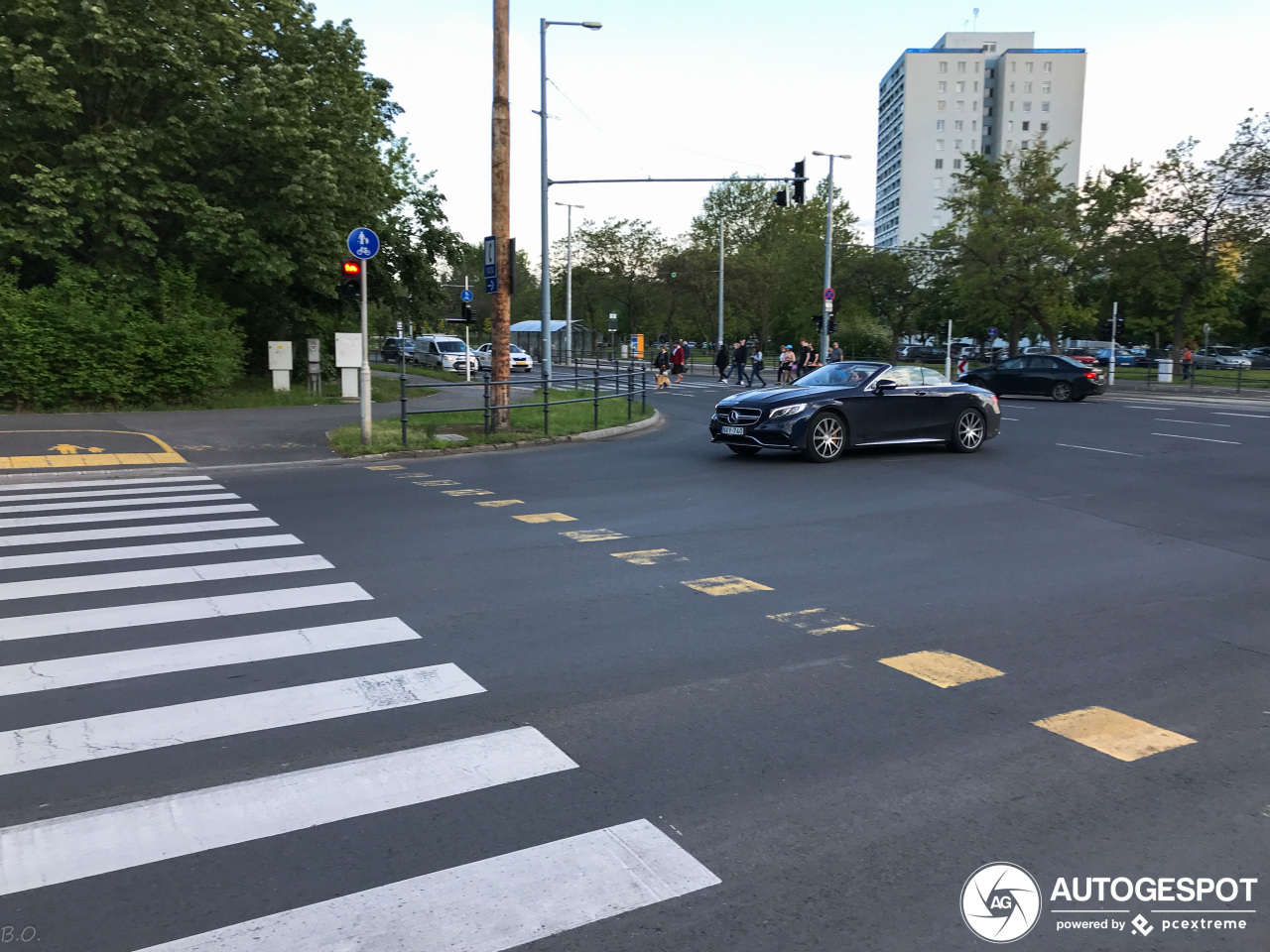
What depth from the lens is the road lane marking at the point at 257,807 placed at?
11.3 feet

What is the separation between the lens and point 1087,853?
3.58m

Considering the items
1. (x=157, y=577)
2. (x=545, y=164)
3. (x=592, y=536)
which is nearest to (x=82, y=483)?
(x=157, y=577)

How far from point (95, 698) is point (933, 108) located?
141964 millimetres

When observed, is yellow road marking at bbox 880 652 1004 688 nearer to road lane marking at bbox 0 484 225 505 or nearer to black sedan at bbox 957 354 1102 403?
road lane marking at bbox 0 484 225 505

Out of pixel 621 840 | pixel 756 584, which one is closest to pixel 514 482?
pixel 756 584

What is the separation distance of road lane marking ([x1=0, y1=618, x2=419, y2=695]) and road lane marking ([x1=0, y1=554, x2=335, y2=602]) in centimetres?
167

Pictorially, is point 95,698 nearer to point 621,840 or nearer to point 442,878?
point 442,878

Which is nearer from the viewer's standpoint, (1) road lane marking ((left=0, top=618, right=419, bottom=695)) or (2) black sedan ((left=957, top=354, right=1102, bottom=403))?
(1) road lane marking ((left=0, top=618, right=419, bottom=695))

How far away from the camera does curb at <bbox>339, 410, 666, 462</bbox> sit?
16.0 metres

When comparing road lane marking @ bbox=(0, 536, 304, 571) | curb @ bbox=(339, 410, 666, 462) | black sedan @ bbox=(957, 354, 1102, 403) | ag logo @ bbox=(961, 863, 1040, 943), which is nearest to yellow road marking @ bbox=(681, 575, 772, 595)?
road lane marking @ bbox=(0, 536, 304, 571)

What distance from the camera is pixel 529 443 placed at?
1795cm

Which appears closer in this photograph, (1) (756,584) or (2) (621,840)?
(2) (621,840)

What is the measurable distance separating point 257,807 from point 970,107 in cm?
14417

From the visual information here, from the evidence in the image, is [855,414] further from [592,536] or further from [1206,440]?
[1206,440]
